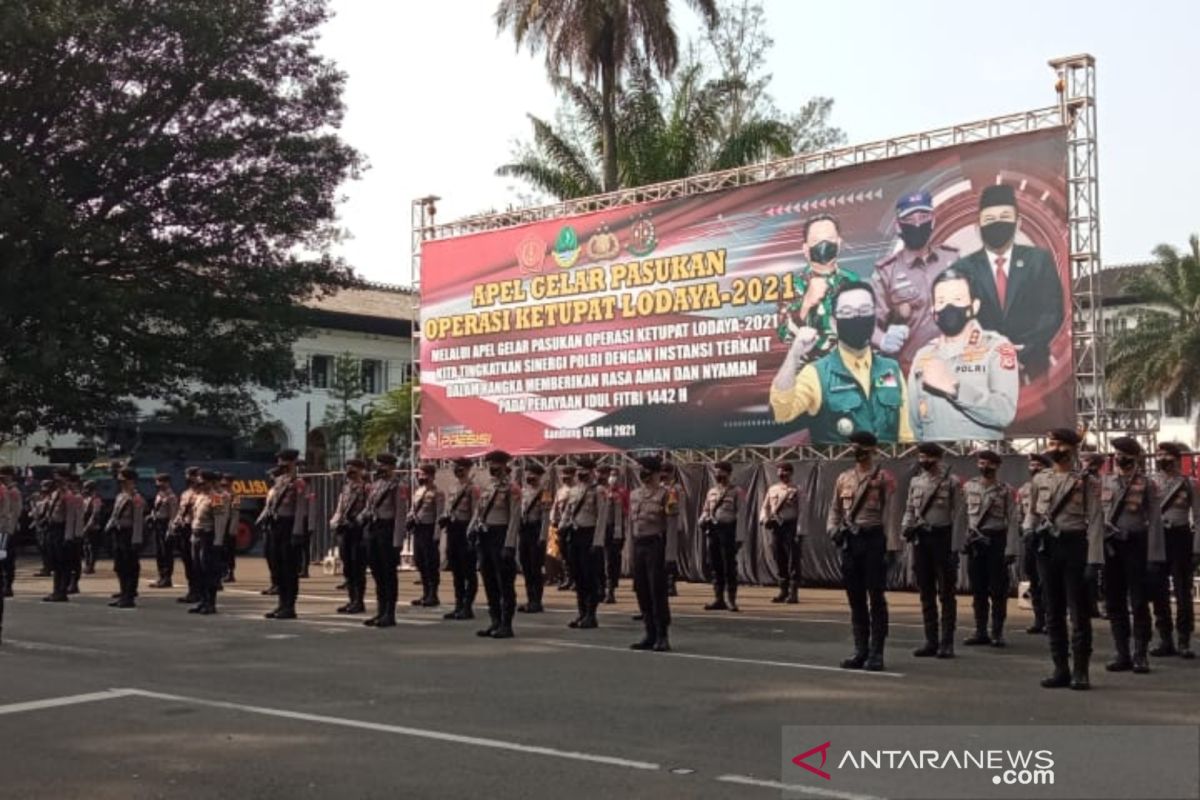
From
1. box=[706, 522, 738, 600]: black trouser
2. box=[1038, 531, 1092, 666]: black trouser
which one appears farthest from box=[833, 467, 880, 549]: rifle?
box=[706, 522, 738, 600]: black trouser

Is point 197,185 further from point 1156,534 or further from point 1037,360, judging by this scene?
point 1156,534

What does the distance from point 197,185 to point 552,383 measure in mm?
12897

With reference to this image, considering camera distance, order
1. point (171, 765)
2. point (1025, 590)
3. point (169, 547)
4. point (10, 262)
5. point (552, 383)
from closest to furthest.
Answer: point (171, 765)
point (1025, 590)
point (169, 547)
point (552, 383)
point (10, 262)

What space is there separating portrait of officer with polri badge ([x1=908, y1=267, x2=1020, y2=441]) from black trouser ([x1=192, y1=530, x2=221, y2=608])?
9553mm

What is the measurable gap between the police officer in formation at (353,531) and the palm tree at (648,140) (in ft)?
50.9

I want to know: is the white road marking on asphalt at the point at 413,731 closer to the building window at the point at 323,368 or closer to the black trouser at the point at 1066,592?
the black trouser at the point at 1066,592

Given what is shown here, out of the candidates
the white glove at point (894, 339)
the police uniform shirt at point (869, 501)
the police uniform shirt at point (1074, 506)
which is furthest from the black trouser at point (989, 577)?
the white glove at point (894, 339)

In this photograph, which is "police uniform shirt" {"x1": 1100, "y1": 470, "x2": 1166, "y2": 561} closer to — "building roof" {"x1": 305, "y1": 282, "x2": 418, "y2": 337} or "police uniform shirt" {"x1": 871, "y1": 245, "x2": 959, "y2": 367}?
"police uniform shirt" {"x1": 871, "y1": 245, "x2": 959, "y2": 367}

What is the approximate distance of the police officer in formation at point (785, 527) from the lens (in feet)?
57.6

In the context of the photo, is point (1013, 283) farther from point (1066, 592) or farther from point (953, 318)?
point (1066, 592)

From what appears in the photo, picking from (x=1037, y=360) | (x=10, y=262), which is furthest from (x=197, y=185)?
(x=1037, y=360)

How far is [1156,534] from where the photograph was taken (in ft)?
36.7

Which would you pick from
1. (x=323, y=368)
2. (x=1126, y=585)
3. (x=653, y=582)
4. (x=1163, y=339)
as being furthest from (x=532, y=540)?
(x=323, y=368)

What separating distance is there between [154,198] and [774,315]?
17094 mm
